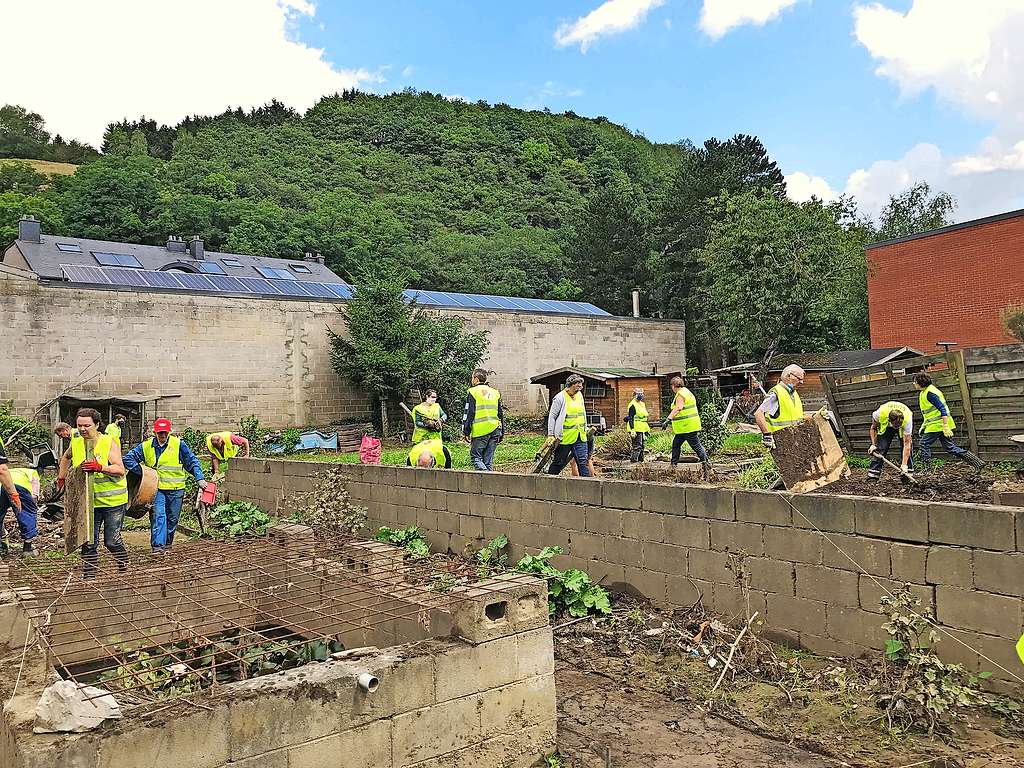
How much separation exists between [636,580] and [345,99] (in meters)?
83.4

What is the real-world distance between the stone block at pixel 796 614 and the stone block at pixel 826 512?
54 cm

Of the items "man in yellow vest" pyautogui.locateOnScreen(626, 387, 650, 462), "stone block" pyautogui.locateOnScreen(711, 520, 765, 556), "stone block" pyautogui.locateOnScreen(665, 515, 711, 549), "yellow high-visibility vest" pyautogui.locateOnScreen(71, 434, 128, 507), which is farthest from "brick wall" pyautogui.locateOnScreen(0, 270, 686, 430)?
"stone block" pyautogui.locateOnScreen(711, 520, 765, 556)

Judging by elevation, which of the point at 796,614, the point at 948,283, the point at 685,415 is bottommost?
the point at 796,614

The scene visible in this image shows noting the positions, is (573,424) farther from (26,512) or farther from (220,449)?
(220,449)

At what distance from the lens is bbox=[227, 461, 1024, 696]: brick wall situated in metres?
4.66

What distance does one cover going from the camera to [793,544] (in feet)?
18.6

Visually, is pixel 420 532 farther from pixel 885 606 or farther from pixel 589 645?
pixel 885 606

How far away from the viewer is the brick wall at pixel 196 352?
2055 centimetres

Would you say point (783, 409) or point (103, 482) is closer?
point (103, 482)

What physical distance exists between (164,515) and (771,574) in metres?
6.57

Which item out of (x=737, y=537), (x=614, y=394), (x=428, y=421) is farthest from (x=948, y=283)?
(x=737, y=537)

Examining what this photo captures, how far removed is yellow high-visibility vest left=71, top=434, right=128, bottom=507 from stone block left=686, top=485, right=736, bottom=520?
532cm

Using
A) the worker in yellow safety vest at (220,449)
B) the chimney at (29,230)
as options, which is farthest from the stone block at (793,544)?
the chimney at (29,230)

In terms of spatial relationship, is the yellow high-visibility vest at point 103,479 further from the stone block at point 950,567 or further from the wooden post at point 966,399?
the wooden post at point 966,399
